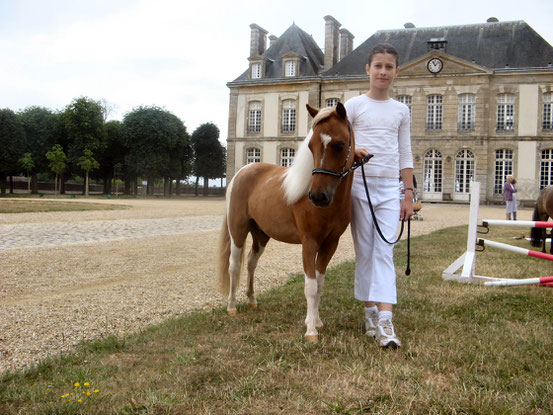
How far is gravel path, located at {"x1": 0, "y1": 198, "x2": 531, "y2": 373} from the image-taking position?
349cm

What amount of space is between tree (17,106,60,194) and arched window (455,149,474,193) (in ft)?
104

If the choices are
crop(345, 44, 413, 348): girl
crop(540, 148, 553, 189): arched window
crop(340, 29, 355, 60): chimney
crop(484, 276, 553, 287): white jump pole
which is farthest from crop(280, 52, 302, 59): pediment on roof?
crop(345, 44, 413, 348): girl

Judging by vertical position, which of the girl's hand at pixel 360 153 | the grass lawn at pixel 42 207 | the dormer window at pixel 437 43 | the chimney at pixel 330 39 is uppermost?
the chimney at pixel 330 39

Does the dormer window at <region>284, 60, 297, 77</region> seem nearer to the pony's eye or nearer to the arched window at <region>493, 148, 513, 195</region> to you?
the arched window at <region>493, 148, 513, 195</region>

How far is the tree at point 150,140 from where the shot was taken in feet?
131

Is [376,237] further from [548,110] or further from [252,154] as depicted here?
[252,154]

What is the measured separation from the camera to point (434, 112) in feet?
105

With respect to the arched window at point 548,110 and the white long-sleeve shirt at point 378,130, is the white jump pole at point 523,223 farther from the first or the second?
the arched window at point 548,110

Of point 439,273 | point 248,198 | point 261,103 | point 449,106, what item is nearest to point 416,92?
point 449,106

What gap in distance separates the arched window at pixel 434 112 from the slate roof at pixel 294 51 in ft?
28.1

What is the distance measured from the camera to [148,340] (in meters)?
3.15

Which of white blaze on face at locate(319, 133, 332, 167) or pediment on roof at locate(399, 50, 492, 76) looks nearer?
white blaze on face at locate(319, 133, 332, 167)

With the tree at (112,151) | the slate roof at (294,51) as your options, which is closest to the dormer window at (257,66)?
the slate roof at (294,51)

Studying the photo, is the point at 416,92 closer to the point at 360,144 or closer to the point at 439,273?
the point at 439,273
